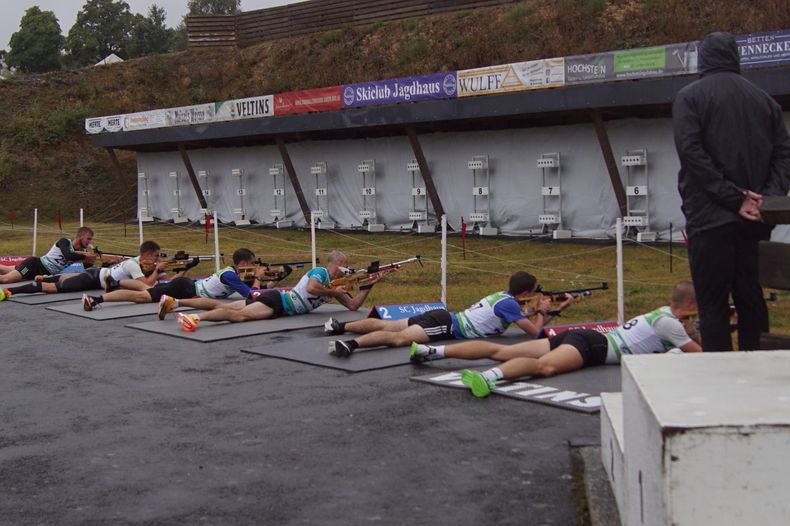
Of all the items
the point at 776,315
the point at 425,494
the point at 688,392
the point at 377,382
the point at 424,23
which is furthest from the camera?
the point at 424,23

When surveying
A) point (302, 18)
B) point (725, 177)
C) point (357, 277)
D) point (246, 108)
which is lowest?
point (357, 277)

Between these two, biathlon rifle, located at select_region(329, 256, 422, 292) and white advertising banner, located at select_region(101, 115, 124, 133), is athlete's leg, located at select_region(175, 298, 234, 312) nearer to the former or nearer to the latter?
biathlon rifle, located at select_region(329, 256, 422, 292)

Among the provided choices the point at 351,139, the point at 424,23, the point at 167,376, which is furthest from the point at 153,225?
the point at 167,376

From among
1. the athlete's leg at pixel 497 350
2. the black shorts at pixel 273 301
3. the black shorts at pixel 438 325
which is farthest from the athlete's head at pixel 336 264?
the athlete's leg at pixel 497 350

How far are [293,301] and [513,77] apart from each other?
11462 millimetres

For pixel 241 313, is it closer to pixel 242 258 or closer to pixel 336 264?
pixel 336 264

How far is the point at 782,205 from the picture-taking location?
5465 mm

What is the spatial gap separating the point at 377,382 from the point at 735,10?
92.5 ft

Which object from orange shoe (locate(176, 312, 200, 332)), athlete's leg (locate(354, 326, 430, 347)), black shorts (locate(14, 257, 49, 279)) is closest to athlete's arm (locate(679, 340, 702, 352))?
athlete's leg (locate(354, 326, 430, 347))

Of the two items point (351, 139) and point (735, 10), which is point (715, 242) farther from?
point (735, 10)

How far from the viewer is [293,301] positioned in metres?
13.4

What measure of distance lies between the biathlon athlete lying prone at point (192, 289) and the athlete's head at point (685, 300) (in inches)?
298

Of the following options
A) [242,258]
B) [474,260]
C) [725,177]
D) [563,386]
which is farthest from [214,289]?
[725,177]

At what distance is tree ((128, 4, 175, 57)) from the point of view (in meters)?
82.8
